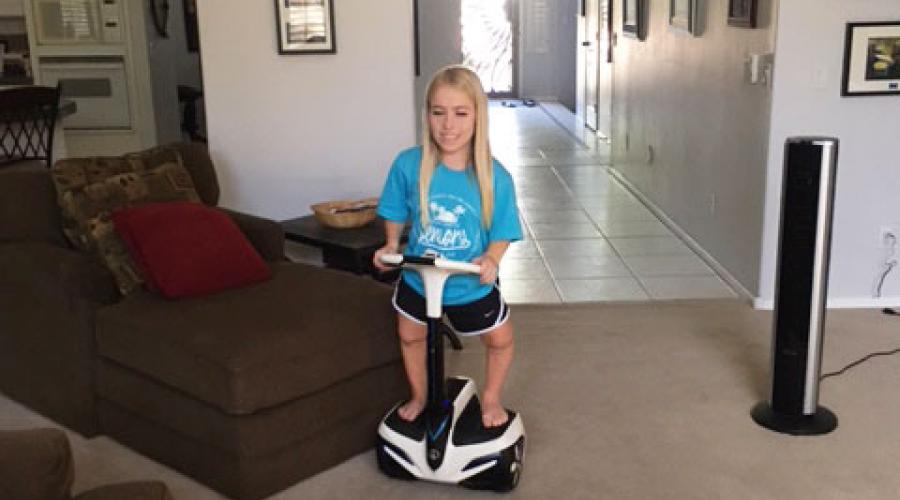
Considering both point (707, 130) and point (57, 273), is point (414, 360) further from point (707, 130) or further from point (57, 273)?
point (707, 130)

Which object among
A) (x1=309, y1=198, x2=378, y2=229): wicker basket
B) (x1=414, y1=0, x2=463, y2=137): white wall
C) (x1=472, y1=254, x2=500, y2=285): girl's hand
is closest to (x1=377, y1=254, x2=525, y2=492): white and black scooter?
(x1=472, y1=254, x2=500, y2=285): girl's hand

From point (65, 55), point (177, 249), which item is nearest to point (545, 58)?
point (65, 55)

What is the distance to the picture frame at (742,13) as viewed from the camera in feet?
13.5

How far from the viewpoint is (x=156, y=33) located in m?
7.76

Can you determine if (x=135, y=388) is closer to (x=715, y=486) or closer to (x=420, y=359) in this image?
(x=420, y=359)

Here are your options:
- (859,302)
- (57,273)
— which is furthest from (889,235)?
(57,273)

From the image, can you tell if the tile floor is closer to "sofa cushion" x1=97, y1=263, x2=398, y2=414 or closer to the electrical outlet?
the electrical outlet

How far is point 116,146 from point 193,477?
5.39 meters

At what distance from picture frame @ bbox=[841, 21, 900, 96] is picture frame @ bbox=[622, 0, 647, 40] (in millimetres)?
2388

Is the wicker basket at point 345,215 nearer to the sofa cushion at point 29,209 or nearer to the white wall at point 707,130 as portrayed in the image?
the sofa cushion at point 29,209

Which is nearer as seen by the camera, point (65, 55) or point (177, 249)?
point (177, 249)

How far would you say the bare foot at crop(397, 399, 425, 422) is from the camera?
9.04 feet

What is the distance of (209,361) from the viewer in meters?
2.51

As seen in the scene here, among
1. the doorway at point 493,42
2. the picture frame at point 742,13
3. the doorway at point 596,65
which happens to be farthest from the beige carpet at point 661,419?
the doorway at point 493,42
